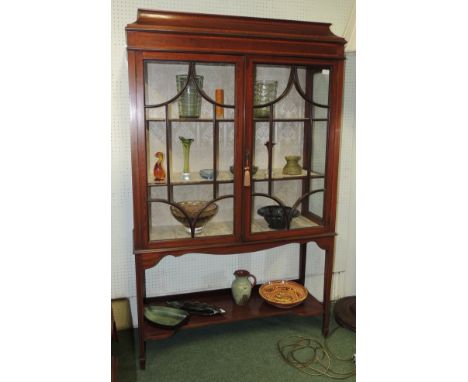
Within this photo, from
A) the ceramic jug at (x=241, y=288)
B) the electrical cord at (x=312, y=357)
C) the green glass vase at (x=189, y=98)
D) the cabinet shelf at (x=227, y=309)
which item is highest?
the green glass vase at (x=189, y=98)

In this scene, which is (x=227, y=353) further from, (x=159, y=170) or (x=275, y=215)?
(x=159, y=170)

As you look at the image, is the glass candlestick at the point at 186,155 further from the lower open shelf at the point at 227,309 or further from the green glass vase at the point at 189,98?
the lower open shelf at the point at 227,309

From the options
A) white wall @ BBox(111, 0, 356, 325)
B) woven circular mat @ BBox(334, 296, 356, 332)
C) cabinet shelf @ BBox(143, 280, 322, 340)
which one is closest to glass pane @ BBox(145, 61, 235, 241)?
white wall @ BBox(111, 0, 356, 325)

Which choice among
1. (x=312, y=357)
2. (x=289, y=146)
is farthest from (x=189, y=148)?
(x=312, y=357)

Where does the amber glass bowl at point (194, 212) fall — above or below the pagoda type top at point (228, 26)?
below

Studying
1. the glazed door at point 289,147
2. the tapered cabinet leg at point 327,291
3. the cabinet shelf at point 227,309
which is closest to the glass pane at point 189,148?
the glazed door at point 289,147

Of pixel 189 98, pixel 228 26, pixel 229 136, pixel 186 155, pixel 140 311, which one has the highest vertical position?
pixel 228 26

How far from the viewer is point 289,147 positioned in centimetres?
228

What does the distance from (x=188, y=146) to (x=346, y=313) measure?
1.57m

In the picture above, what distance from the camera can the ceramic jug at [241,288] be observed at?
2.38m

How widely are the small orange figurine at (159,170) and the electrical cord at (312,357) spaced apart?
1.23m

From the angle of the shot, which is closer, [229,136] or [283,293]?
[229,136]
